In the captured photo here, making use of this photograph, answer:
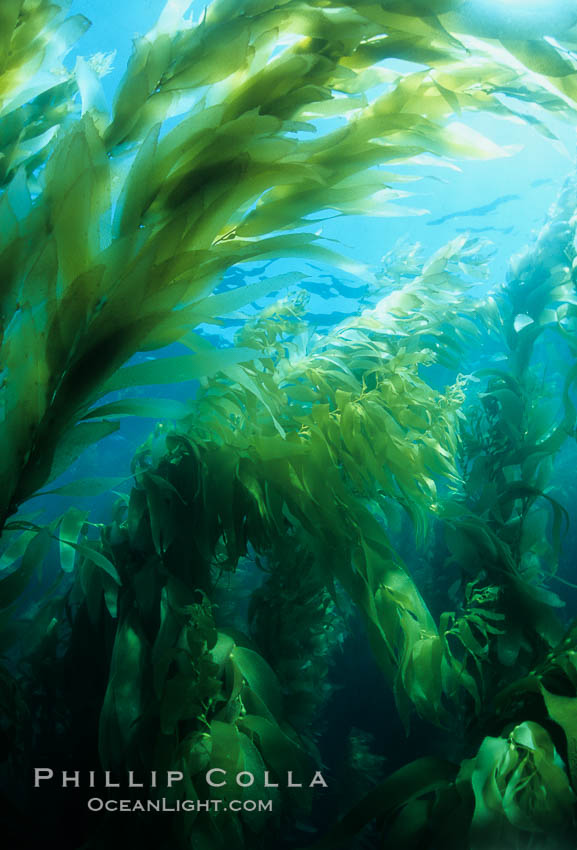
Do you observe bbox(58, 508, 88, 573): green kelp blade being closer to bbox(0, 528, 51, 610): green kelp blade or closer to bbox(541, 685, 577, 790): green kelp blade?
bbox(0, 528, 51, 610): green kelp blade

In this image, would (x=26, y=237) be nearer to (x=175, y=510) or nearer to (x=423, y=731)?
(x=175, y=510)

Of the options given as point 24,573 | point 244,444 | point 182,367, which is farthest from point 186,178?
point 24,573

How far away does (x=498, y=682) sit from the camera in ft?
6.44

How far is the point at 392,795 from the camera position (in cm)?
144

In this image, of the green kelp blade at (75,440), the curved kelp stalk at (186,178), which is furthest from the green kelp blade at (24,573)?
the curved kelp stalk at (186,178)

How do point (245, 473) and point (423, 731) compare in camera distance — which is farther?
point (423, 731)

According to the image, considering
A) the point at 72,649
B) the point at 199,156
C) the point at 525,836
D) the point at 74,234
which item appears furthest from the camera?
the point at 72,649

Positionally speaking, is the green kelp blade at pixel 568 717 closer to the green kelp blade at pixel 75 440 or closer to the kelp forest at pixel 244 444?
the kelp forest at pixel 244 444

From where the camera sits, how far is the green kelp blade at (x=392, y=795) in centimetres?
139

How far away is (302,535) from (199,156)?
4.77 ft

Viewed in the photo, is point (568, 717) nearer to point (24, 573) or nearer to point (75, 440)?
point (75, 440)

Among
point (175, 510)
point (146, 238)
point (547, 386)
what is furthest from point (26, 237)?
point (547, 386)

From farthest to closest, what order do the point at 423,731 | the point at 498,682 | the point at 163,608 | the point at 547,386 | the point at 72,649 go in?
the point at 423,731, the point at 547,386, the point at 72,649, the point at 498,682, the point at 163,608

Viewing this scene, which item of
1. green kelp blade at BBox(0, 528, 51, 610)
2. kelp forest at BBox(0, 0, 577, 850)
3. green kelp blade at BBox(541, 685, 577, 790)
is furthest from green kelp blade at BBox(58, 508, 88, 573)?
green kelp blade at BBox(541, 685, 577, 790)
